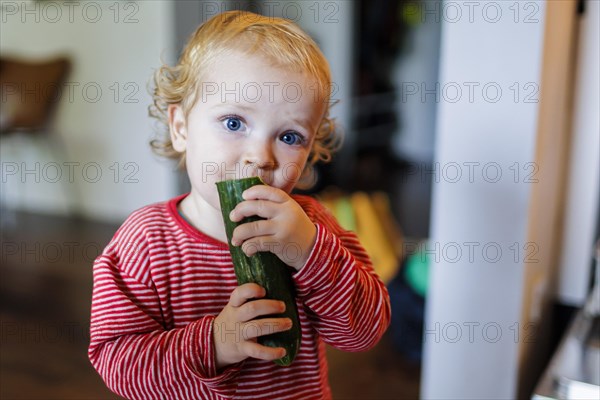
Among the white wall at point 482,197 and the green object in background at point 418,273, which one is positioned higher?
the white wall at point 482,197

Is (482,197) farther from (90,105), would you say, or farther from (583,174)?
(90,105)

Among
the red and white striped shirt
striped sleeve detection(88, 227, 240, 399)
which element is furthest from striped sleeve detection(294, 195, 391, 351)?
striped sleeve detection(88, 227, 240, 399)

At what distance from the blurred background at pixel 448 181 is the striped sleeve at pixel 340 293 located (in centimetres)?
31

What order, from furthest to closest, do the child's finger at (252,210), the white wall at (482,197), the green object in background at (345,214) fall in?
the green object in background at (345,214)
the white wall at (482,197)
the child's finger at (252,210)

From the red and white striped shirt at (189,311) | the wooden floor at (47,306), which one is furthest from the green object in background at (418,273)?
the red and white striped shirt at (189,311)

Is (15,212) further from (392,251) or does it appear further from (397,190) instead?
(397,190)

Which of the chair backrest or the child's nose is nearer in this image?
the child's nose

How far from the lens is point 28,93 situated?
747mm

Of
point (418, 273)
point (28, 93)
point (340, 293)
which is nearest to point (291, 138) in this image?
point (340, 293)

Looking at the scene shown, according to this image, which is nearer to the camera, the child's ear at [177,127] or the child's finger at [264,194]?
the child's finger at [264,194]

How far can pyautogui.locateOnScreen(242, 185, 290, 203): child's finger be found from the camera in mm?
574

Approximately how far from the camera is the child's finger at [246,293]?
58 cm

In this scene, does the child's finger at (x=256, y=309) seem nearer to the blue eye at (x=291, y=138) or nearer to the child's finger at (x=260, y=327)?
the child's finger at (x=260, y=327)

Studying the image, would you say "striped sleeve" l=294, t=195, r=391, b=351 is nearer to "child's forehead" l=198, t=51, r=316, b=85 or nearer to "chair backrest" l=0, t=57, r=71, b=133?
"child's forehead" l=198, t=51, r=316, b=85
